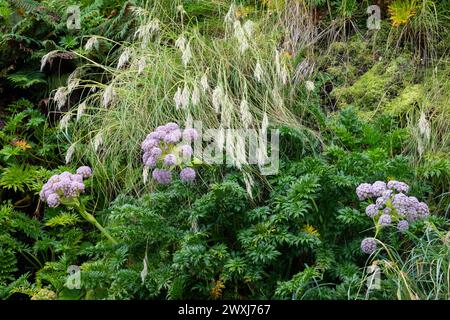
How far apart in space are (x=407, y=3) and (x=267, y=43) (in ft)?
3.35

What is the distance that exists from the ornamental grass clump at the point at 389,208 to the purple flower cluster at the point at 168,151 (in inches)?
33.4

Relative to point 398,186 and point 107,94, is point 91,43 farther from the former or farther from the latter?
point 398,186

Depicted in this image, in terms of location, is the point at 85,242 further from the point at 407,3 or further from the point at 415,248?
the point at 407,3

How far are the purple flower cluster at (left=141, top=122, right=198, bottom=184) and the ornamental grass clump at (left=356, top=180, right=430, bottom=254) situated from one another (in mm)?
849

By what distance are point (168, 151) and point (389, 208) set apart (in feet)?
3.65

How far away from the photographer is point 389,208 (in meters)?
2.94

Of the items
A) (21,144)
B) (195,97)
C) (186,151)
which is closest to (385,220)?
(186,151)

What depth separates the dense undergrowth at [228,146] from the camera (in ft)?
9.91

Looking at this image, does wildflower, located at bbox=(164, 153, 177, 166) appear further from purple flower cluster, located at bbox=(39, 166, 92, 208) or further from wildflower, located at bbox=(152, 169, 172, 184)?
purple flower cluster, located at bbox=(39, 166, 92, 208)

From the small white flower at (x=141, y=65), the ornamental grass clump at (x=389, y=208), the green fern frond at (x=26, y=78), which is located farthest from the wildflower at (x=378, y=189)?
the green fern frond at (x=26, y=78)

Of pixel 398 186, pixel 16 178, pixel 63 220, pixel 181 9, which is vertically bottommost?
pixel 63 220

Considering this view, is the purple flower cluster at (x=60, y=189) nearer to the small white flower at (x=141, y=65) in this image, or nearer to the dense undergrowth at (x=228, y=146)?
the dense undergrowth at (x=228, y=146)

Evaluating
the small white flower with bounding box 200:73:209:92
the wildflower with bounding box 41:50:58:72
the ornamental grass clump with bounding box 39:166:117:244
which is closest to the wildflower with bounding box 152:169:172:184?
the ornamental grass clump with bounding box 39:166:117:244
